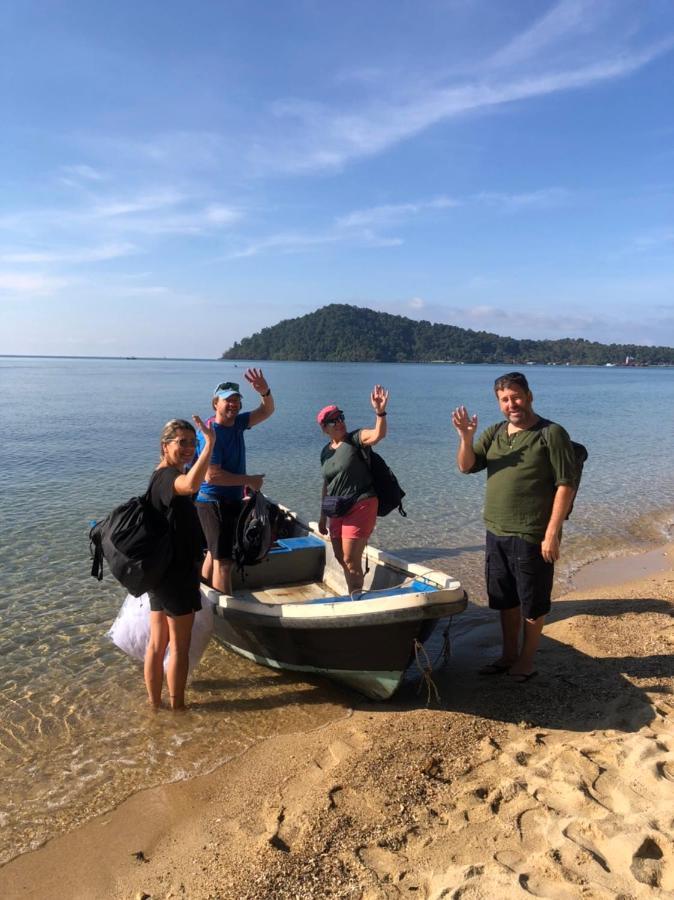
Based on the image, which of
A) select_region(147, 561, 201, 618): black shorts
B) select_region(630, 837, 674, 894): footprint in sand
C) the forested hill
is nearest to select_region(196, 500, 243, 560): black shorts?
select_region(147, 561, 201, 618): black shorts

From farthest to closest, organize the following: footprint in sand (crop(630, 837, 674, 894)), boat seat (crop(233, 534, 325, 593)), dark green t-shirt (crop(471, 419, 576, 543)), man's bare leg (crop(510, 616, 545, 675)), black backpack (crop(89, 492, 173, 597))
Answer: boat seat (crop(233, 534, 325, 593))
man's bare leg (crop(510, 616, 545, 675))
dark green t-shirt (crop(471, 419, 576, 543))
black backpack (crop(89, 492, 173, 597))
footprint in sand (crop(630, 837, 674, 894))

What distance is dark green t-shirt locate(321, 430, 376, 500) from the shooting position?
5820 mm

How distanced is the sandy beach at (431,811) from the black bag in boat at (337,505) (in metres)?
1.65

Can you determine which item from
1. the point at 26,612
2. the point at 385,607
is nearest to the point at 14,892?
the point at 385,607

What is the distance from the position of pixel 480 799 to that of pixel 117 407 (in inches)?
1656

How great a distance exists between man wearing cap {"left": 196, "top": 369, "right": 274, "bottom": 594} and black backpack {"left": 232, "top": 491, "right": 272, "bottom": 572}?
0.08m

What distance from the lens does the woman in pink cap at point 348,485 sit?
582cm

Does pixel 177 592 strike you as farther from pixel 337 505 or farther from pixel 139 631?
pixel 337 505

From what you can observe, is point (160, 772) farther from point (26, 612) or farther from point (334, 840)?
point (26, 612)

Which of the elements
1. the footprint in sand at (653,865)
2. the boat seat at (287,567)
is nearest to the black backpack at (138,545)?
the boat seat at (287,567)

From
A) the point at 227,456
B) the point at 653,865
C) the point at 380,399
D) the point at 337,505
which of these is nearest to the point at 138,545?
the point at 227,456

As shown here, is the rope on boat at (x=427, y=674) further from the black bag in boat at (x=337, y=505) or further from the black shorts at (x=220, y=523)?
the black shorts at (x=220, y=523)

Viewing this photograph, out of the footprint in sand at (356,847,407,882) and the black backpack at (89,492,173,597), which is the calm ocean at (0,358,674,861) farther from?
the footprint in sand at (356,847,407,882)

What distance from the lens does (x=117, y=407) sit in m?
42.8
